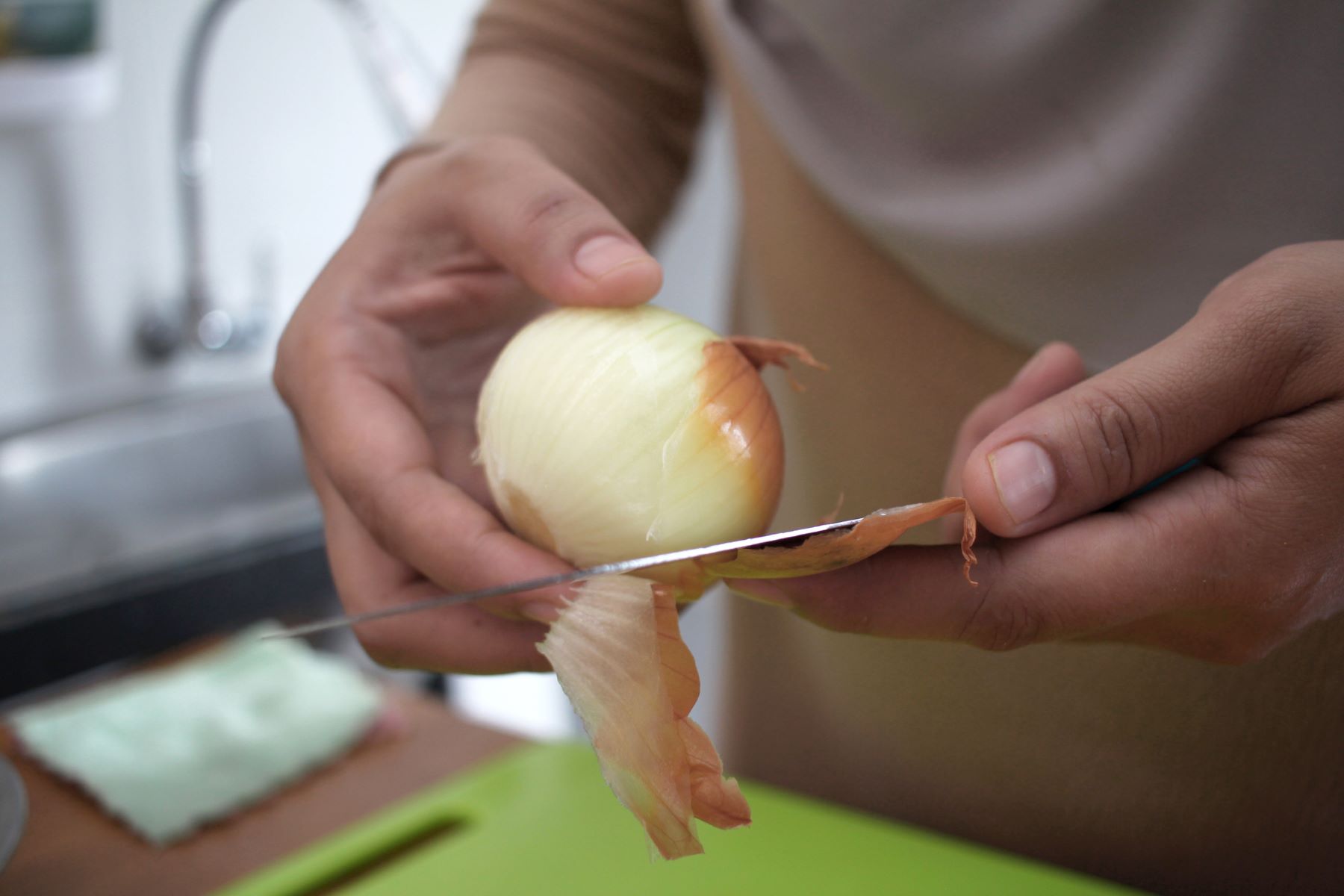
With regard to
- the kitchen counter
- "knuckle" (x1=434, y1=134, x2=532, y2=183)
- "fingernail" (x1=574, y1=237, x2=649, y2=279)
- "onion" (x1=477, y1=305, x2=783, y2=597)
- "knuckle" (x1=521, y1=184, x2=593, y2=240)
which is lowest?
the kitchen counter

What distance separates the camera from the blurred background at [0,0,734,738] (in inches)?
48.0

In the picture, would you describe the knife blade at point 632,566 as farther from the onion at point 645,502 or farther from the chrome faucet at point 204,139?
the chrome faucet at point 204,139

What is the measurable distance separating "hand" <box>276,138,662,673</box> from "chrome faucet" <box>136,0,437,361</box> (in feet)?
3.30

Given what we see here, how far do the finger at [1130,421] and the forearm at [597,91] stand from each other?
474mm

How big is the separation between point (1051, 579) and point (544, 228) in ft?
0.97

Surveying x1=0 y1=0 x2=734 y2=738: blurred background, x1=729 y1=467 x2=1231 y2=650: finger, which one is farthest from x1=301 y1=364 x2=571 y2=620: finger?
x1=0 y1=0 x2=734 y2=738: blurred background

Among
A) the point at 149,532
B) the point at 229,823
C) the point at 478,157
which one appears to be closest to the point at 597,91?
the point at 478,157

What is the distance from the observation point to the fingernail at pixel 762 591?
44 centimetres

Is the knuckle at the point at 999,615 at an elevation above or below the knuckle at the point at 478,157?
below

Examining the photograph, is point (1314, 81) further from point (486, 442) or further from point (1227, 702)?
point (486, 442)

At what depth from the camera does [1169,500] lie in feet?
1.47

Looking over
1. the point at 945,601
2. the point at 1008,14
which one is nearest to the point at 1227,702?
the point at 945,601

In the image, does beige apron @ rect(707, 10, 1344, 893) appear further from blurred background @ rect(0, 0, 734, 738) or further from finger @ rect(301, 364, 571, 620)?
blurred background @ rect(0, 0, 734, 738)

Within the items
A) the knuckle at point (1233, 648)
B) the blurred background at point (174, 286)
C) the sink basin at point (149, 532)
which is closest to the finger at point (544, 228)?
the knuckle at point (1233, 648)
